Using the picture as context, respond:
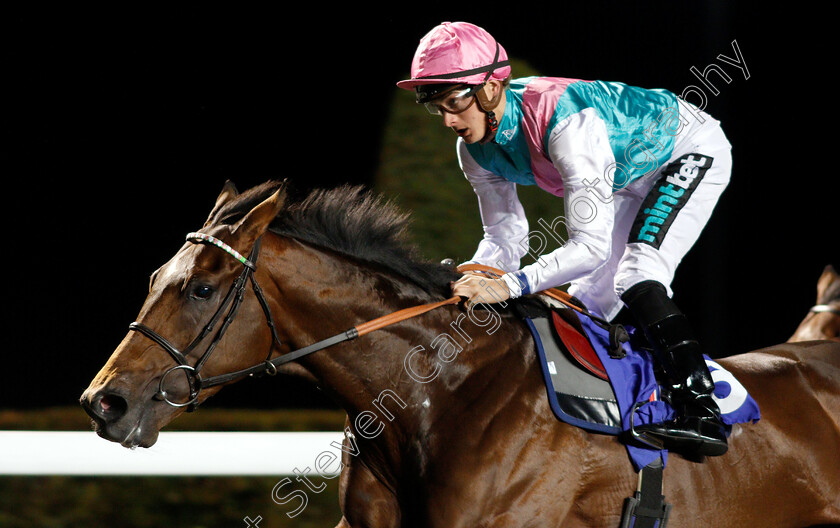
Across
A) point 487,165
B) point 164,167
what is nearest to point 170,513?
point 487,165

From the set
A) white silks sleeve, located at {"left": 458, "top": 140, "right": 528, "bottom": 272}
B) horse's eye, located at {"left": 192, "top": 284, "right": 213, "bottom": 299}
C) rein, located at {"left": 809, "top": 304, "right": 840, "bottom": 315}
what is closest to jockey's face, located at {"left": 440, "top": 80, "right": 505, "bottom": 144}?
white silks sleeve, located at {"left": 458, "top": 140, "right": 528, "bottom": 272}

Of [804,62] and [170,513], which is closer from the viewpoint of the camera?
[170,513]

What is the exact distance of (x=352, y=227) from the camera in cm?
215

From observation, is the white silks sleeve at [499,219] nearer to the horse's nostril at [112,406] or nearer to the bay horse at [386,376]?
the bay horse at [386,376]

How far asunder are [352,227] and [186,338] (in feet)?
1.80

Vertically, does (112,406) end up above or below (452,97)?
below

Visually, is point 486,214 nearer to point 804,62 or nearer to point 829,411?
point 829,411

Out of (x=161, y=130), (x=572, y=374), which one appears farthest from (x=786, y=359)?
(x=161, y=130)

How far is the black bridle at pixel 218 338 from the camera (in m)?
1.84

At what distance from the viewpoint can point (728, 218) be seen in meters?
6.07

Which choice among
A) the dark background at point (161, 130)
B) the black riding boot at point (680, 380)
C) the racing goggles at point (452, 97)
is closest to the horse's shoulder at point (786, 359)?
the black riding boot at point (680, 380)

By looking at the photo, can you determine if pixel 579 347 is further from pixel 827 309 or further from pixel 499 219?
pixel 827 309

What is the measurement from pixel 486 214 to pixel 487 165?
241 mm

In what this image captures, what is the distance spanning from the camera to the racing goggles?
221 centimetres
